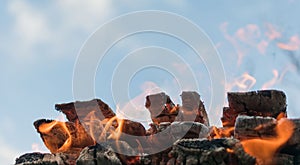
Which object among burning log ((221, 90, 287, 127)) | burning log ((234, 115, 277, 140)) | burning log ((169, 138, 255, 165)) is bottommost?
burning log ((169, 138, 255, 165))

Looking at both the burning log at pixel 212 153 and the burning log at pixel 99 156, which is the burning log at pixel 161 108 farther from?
the burning log at pixel 212 153

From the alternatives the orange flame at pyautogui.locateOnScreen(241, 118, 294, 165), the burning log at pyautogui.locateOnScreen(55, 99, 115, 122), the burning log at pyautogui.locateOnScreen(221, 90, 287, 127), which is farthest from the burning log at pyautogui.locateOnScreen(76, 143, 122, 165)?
the burning log at pyautogui.locateOnScreen(221, 90, 287, 127)

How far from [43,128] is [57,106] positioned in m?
1.57

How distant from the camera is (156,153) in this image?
61.9ft

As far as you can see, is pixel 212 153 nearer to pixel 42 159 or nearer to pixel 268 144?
pixel 268 144

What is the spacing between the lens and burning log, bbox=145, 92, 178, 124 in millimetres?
24391

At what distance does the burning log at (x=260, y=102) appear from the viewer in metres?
20.8

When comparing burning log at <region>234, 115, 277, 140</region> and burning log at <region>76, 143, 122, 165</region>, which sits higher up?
burning log at <region>234, 115, 277, 140</region>

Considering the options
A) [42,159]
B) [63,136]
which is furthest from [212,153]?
[63,136]

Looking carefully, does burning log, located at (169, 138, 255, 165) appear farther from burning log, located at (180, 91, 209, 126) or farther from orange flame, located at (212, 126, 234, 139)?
burning log, located at (180, 91, 209, 126)

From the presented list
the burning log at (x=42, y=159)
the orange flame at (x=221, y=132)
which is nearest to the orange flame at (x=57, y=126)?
the burning log at (x=42, y=159)

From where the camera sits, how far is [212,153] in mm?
16391

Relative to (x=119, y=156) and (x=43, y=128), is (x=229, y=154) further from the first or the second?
(x=43, y=128)

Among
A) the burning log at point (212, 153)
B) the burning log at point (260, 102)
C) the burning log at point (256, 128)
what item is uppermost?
the burning log at point (260, 102)
